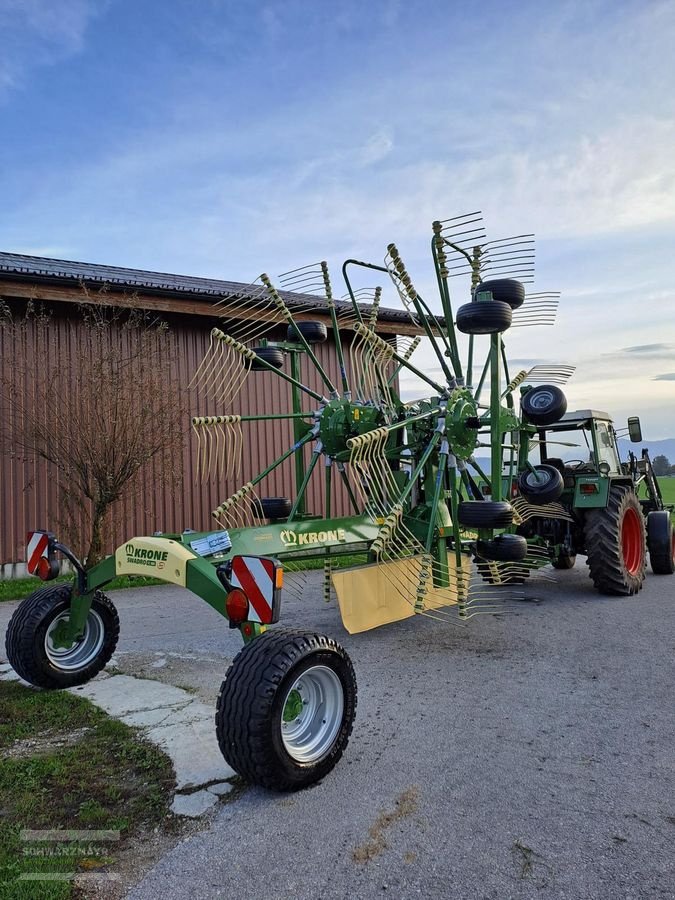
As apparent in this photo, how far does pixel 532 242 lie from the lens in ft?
19.5

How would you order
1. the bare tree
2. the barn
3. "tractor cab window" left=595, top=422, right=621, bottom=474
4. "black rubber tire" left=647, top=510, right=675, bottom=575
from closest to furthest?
"tractor cab window" left=595, top=422, right=621, bottom=474
"black rubber tire" left=647, top=510, right=675, bottom=575
the bare tree
the barn

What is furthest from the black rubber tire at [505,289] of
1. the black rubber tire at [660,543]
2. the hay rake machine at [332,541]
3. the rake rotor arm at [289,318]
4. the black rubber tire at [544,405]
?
the black rubber tire at [660,543]

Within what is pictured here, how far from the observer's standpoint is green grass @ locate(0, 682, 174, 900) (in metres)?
2.57

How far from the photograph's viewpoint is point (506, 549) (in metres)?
5.25

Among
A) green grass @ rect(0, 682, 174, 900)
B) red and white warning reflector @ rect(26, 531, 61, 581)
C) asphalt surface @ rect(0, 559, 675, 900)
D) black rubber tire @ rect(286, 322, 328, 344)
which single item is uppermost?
black rubber tire @ rect(286, 322, 328, 344)

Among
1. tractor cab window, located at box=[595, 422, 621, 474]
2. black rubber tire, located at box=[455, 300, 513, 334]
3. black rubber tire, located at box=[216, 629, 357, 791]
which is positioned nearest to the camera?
black rubber tire, located at box=[216, 629, 357, 791]

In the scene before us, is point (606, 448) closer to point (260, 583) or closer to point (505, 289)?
point (505, 289)

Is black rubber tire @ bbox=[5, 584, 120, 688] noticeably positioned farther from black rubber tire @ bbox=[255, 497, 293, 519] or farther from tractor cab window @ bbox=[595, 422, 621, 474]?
tractor cab window @ bbox=[595, 422, 621, 474]

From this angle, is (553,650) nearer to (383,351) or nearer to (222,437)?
(383,351)

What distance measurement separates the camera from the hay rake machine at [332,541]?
3.29 metres

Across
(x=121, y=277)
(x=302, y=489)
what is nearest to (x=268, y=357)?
(x=302, y=489)

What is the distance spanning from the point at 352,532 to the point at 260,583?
83.5 inches

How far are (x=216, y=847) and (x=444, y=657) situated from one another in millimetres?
3156

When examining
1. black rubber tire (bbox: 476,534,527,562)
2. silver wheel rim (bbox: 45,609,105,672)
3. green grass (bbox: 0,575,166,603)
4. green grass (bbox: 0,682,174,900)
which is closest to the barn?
green grass (bbox: 0,575,166,603)
